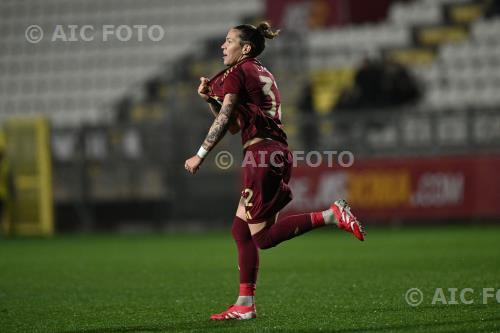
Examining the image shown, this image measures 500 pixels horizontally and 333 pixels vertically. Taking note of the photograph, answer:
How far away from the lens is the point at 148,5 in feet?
77.4

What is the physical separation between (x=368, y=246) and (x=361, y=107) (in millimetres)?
4968

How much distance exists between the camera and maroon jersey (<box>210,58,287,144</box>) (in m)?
5.46

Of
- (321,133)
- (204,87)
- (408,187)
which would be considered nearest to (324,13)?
(321,133)

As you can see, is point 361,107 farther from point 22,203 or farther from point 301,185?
point 22,203

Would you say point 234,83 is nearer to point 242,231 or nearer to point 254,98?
point 254,98

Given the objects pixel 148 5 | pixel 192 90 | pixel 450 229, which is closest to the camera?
pixel 450 229

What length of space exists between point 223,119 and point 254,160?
11.6 inches

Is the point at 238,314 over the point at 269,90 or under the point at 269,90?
under

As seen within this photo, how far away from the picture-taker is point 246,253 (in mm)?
5562

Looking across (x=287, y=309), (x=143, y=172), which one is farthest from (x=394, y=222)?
(x=287, y=309)
